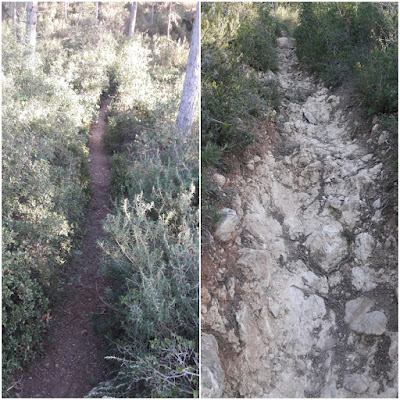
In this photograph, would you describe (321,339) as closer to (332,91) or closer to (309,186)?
(309,186)

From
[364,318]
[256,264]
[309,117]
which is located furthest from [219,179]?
[309,117]

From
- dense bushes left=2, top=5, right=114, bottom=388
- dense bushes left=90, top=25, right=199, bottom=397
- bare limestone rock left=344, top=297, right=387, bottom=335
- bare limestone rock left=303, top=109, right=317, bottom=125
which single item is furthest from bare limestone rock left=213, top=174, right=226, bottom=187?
dense bushes left=2, top=5, right=114, bottom=388

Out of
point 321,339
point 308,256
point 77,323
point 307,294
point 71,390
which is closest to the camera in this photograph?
point 321,339

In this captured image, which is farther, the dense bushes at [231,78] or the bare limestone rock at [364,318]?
the dense bushes at [231,78]

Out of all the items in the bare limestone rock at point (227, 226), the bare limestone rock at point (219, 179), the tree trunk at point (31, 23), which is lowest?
the bare limestone rock at point (227, 226)

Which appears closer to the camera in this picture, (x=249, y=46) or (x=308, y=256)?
(x=308, y=256)

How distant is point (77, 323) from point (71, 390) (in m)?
0.85

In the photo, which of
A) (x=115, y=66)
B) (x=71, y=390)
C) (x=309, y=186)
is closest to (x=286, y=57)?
(x=309, y=186)

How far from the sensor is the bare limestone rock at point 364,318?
263cm

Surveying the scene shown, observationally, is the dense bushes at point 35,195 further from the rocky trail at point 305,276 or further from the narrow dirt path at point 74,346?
the rocky trail at point 305,276

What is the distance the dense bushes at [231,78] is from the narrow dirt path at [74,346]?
2.48 meters

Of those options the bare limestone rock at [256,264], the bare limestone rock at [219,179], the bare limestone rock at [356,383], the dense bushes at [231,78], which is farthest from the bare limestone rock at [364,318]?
the dense bushes at [231,78]

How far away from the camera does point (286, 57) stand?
20.4ft

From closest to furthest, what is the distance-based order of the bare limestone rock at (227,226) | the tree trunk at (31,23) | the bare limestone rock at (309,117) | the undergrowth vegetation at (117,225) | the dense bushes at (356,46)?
the bare limestone rock at (227,226) → the undergrowth vegetation at (117,225) → the dense bushes at (356,46) → the bare limestone rock at (309,117) → the tree trunk at (31,23)
